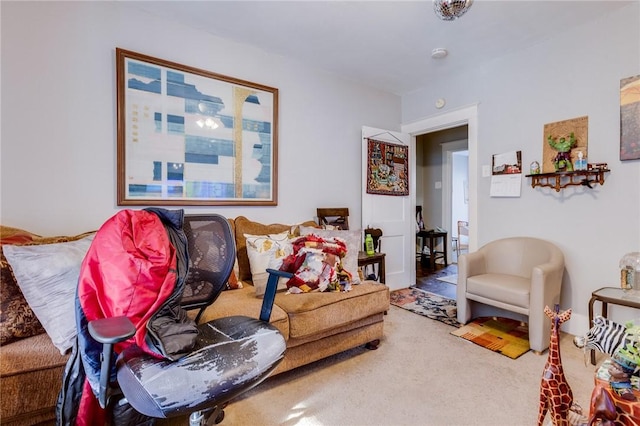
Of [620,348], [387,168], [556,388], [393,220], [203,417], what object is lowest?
[203,417]

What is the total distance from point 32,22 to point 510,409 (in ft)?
12.4

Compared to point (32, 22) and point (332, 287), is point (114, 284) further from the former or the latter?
point (32, 22)

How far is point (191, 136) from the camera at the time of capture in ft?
8.39

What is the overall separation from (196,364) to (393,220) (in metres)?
3.15

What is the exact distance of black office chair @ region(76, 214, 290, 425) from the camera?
1.02m

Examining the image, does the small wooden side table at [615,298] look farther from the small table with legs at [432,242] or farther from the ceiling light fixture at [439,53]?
the small table with legs at [432,242]

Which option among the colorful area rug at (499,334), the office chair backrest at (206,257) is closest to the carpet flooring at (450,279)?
the colorful area rug at (499,334)

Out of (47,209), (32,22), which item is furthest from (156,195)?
(32,22)

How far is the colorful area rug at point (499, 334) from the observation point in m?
2.39

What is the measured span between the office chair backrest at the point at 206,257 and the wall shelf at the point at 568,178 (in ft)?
9.19

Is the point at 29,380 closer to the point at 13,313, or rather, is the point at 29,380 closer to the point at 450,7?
the point at 13,313

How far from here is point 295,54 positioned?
3.04 meters

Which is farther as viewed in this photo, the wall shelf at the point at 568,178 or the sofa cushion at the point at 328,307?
the wall shelf at the point at 568,178

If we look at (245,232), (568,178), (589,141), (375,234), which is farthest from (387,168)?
(245,232)
